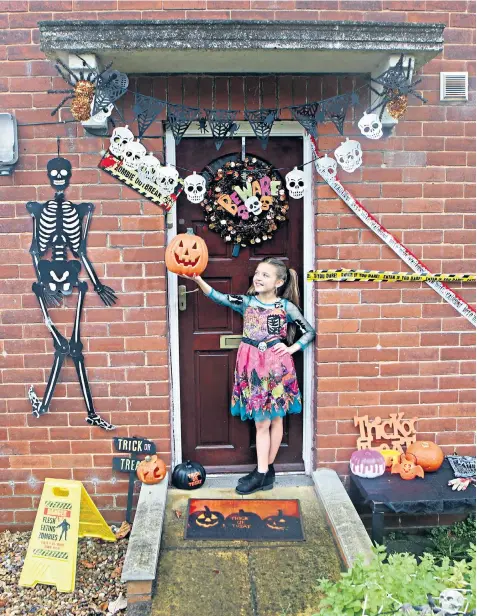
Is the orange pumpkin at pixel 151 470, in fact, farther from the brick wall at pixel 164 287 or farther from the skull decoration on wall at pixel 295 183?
the skull decoration on wall at pixel 295 183

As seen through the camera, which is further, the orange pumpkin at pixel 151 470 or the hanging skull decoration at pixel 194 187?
the orange pumpkin at pixel 151 470

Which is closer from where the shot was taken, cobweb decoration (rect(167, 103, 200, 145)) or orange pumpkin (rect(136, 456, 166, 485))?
cobweb decoration (rect(167, 103, 200, 145))

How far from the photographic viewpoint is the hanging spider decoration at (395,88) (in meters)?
3.52

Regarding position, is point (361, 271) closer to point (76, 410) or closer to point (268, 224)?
point (268, 224)

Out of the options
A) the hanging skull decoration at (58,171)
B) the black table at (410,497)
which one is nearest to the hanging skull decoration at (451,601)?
the black table at (410,497)

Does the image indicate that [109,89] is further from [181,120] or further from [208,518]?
[208,518]

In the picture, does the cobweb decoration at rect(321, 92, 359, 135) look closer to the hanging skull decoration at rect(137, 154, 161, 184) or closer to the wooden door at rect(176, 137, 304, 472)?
the wooden door at rect(176, 137, 304, 472)

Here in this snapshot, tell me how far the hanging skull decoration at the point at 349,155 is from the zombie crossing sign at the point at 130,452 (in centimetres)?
248

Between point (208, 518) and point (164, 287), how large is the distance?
65.4 inches

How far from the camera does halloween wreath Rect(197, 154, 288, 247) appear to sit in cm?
414

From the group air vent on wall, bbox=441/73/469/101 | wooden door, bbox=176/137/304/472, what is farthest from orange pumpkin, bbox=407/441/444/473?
air vent on wall, bbox=441/73/469/101

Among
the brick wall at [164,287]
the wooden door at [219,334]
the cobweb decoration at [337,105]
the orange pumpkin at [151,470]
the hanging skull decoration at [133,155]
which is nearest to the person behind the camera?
the cobweb decoration at [337,105]

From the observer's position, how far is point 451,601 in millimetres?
2115

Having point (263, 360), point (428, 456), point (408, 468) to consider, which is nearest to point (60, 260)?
point (263, 360)
